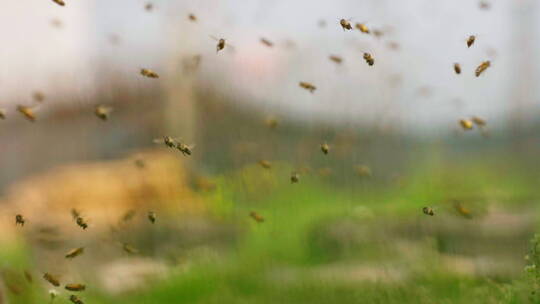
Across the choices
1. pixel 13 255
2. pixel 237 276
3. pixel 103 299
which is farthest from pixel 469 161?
pixel 13 255

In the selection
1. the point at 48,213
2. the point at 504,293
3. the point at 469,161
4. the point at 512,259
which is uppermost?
the point at 469,161

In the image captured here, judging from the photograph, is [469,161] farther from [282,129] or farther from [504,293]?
[504,293]

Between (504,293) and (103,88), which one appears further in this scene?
(103,88)

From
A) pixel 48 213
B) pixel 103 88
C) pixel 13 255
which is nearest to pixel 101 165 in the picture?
pixel 48 213

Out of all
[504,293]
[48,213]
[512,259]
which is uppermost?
[48,213]

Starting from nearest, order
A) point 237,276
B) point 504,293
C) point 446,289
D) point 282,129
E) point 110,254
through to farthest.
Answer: point 504,293 < point 446,289 < point 237,276 < point 282,129 < point 110,254

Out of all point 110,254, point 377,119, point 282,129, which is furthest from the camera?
point 110,254

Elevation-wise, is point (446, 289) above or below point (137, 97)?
below

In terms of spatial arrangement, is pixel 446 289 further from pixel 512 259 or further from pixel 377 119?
pixel 377 119

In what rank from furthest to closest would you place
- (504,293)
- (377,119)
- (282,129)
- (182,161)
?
(182,161) < (282,129) < (377,119) < (504,293)
